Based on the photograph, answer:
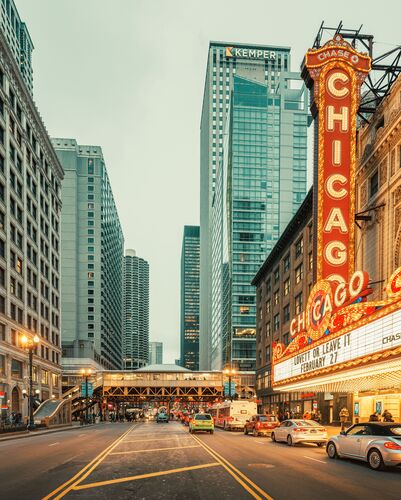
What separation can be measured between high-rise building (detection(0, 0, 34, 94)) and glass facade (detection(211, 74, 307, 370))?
6226cm

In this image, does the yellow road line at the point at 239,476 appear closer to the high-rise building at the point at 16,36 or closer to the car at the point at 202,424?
the car at the point at 202,424

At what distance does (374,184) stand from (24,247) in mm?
50085

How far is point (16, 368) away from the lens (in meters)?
63.9

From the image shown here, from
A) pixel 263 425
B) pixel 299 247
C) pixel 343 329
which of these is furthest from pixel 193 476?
pixel 299 247

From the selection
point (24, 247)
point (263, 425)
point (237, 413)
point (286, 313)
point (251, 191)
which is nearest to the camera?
point (263, 425)

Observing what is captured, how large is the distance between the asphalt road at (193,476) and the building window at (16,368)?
4245cm

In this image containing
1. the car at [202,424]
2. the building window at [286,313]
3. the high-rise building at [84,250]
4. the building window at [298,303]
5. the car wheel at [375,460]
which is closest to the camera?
the car wheel at [375,460]

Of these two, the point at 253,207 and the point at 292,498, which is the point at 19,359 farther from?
the point at 253,207

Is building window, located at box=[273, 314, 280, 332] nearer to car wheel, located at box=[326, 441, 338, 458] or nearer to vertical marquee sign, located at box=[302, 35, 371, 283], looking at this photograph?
vertical marquee sign, located at box=[302, 35, 371, 283]

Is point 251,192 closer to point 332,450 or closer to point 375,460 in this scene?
point 332,450

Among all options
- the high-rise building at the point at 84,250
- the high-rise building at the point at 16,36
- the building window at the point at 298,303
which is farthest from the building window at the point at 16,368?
the high-rise building at the point at 16,36

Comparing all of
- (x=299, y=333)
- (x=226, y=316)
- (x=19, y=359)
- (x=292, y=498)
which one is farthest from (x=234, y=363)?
(x=292, y=498)

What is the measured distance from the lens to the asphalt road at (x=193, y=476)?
40.4 feet

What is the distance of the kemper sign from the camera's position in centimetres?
2162
